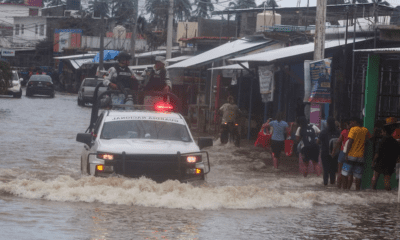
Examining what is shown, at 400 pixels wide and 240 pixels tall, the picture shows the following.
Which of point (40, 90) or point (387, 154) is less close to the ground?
point (387, 154)

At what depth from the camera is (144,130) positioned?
1179 cm

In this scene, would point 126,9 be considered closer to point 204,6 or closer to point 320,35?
point 204,6

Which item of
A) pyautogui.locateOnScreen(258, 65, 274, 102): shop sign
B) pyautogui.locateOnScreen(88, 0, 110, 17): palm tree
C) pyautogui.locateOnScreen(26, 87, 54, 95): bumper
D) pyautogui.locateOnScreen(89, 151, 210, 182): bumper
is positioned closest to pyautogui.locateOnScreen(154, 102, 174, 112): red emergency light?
pyautogui.locateOnScreen(89, 151, 210, 182): bumper

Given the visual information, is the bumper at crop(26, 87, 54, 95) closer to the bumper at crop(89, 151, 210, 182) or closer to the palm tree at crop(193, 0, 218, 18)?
the palm tree at crop(193, 0, 218, 18)

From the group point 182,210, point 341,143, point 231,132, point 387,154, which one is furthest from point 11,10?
point 182,210

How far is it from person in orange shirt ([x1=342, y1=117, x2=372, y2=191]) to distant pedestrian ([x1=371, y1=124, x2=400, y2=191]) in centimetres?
29

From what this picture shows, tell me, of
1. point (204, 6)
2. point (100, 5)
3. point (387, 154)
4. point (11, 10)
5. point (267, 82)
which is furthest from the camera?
point (11, 10)

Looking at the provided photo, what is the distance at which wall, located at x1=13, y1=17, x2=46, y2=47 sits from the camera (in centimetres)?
8969

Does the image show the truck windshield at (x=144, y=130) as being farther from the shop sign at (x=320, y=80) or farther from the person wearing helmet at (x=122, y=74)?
the shop sign at (x=320, y=80)

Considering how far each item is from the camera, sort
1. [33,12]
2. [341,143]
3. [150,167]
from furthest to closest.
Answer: [33,12] → [341,143] → [150,167]

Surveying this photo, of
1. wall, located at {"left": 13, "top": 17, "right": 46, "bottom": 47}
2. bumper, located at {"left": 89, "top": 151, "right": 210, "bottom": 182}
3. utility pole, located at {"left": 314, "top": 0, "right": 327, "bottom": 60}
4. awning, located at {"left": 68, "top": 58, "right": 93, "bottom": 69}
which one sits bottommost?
bumper, located at {"left": 89, "top": 151, "right": 210, "bottom": 182}

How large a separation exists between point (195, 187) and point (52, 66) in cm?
7169

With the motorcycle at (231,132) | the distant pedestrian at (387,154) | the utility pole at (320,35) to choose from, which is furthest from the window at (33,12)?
the distant pedestrian at (387,154)

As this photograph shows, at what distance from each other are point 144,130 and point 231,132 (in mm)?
10940
